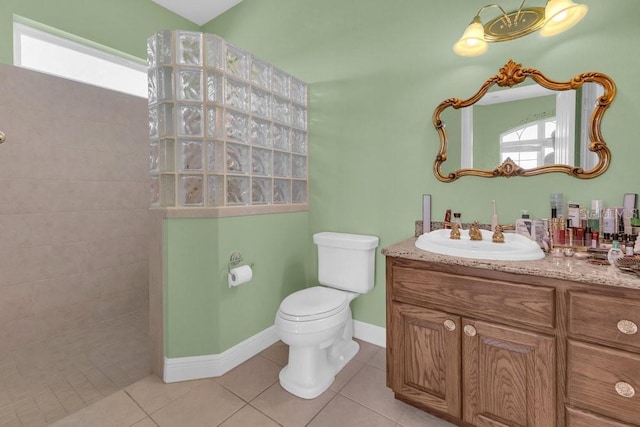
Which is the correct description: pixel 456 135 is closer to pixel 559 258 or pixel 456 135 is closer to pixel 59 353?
pixel 559 258

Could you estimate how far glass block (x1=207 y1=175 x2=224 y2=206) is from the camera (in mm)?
1756

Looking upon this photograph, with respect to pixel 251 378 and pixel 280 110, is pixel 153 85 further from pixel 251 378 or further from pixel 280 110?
pixel 251 378

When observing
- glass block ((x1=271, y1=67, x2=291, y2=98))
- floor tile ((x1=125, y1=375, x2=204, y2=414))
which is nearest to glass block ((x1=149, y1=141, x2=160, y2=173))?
glass block ((x1=271, y1=67, x2=291, y2=98))

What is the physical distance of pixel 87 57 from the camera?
8.23ft

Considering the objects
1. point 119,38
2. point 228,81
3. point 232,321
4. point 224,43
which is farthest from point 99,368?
point 119,38

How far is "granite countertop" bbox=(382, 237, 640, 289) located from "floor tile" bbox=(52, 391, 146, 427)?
61.7 inches

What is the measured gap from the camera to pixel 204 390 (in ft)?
5.48

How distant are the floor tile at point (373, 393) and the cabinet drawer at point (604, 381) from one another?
0.78 meters

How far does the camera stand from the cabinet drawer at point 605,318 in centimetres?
97

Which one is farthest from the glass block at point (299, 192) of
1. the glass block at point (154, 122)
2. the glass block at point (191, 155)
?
the glass block at point (154, 122)

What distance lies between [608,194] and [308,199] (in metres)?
1.82

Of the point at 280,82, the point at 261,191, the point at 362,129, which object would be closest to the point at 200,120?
the point at 261,191

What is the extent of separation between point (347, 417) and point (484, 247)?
1.10 meters

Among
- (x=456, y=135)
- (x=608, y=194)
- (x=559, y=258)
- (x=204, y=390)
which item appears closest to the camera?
(x=559, y=258)
